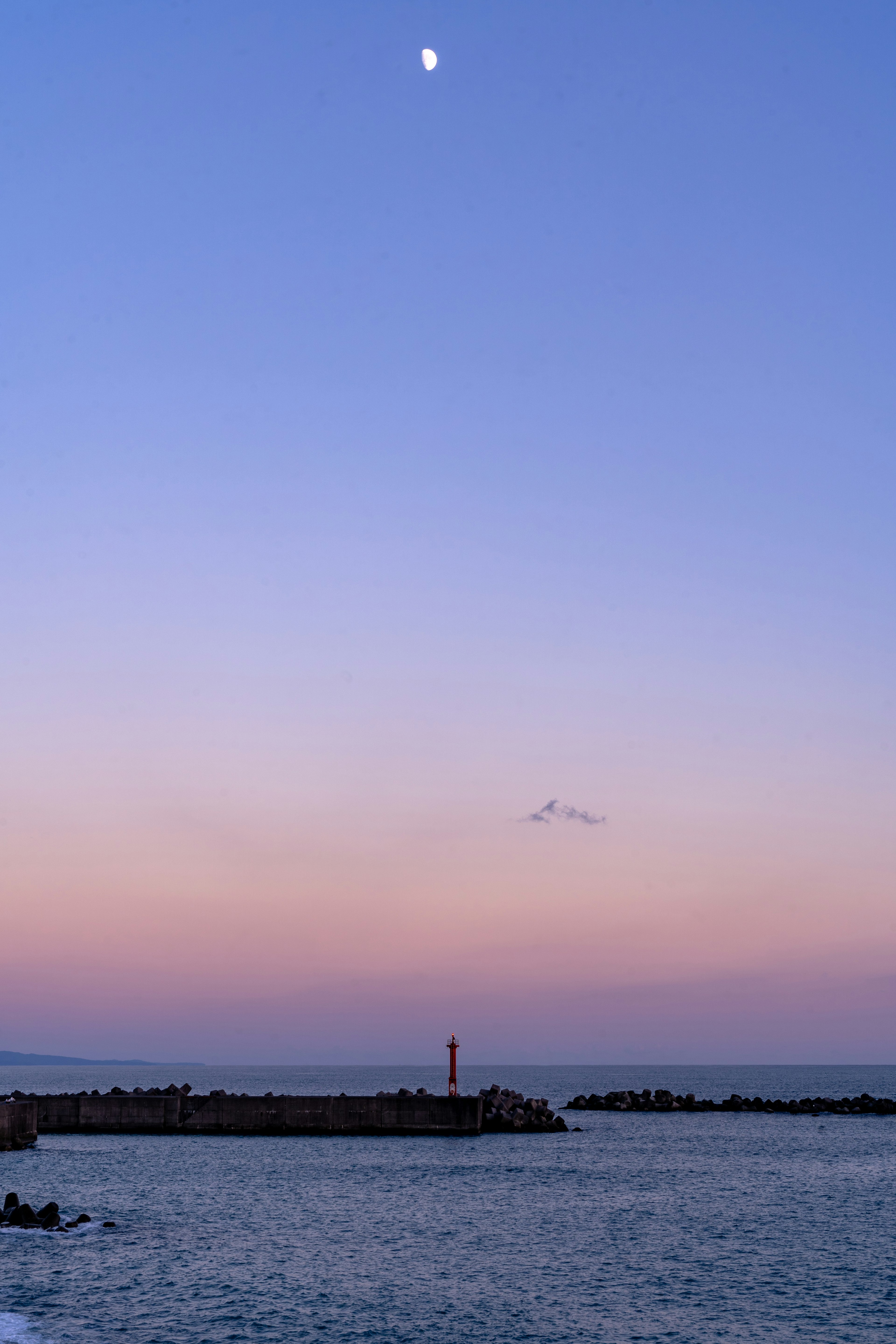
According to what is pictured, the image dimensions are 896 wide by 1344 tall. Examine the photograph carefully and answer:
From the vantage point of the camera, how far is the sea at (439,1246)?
24438mm

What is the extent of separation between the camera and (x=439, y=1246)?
32625 mm

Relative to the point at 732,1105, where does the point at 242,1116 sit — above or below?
above

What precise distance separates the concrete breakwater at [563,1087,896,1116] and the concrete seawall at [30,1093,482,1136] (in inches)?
1693

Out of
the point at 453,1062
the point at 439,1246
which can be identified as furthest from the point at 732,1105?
the point at 439,1246

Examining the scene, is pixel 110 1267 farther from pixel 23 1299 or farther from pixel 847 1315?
pixel 847 1315

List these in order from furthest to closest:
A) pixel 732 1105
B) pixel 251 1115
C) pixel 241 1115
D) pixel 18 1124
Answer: pixel 732 1105, pixel 251 1115, pixel 241 1115, pixel 18 1124

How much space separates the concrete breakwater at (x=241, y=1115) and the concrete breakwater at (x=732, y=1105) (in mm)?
42848

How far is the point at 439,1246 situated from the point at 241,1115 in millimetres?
30636

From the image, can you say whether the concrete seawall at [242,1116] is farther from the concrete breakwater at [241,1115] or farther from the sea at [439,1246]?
the sea at [439,1246]

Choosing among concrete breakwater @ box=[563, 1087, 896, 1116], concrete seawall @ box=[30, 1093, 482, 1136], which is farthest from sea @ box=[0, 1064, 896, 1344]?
concrete breakwater @ box=[563, 1087, 896, 1116]

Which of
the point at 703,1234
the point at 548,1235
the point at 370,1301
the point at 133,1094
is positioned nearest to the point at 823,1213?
the point at 703,1234

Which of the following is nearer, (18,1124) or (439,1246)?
(439,1246)

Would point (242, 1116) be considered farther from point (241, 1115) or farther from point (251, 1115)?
point (251, 1115)

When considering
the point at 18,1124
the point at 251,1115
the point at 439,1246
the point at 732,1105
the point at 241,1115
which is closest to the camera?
the point at 439,1246
